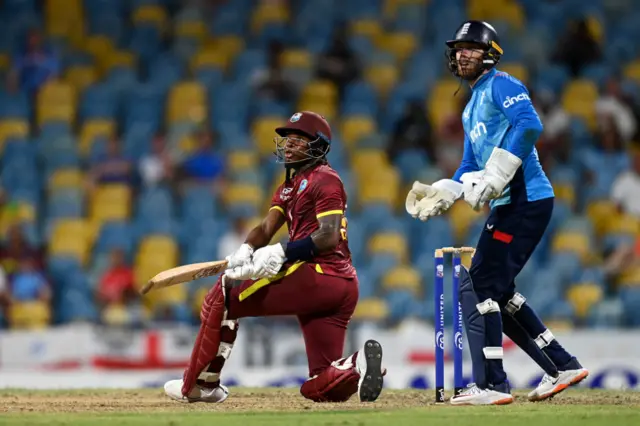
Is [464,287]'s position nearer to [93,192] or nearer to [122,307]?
[122,307]

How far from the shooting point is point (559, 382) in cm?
750

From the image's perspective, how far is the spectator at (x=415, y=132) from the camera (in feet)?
48.9

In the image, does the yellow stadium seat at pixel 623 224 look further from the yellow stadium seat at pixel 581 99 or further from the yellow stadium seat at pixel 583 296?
the yellow stadium seat at pixel 581 99

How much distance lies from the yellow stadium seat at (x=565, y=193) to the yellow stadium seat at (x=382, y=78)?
265 cm

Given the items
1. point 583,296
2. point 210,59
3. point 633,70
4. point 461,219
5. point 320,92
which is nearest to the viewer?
point 583,296

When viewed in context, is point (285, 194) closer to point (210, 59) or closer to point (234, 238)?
point (234, 238)

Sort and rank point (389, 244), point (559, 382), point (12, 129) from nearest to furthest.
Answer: point (559, 382), point (389, 244), point (12, 129)

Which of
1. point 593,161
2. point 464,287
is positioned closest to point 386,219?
point 593,161

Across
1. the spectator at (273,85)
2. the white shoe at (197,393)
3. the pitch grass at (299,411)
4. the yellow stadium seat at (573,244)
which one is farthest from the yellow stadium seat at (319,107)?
the white shoe at (197,393)

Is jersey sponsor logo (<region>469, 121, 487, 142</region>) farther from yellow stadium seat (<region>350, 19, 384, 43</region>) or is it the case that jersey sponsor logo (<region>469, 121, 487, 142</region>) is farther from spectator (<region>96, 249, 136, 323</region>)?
yellow stadium seat (<region>350, 19, 384, 43</region>)

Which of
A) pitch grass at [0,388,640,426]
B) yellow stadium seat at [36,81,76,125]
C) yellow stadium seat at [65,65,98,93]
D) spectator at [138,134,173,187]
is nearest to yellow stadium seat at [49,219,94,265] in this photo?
spectator at [138,134,173,187]

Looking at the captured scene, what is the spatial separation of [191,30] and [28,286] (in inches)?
188

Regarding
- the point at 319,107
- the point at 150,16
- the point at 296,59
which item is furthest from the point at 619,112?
the point at 150,16

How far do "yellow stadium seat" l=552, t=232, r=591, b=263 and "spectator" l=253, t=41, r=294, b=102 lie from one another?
383cm
